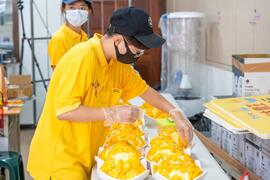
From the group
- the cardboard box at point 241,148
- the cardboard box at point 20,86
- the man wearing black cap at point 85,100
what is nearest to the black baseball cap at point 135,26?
the man wearing black cap at point 85,100

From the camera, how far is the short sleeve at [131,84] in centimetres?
184

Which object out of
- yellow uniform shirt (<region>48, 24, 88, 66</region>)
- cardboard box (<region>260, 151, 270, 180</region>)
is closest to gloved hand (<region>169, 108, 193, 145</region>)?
cardboard box (<region>260, 151, 270, 180</region>)

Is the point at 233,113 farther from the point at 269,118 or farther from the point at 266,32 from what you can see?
the point at 266,32

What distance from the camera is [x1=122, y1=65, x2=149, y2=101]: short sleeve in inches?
72.4

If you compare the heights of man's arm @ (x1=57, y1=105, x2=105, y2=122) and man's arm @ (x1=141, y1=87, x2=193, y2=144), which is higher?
man's arm @ (x1=57, y1=105, x2=105, y2=122)

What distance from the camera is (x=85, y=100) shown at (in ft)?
5.26

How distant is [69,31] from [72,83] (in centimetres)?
162

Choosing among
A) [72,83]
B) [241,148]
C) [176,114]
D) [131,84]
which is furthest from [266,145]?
[72,83]

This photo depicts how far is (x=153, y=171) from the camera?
1.53 metres

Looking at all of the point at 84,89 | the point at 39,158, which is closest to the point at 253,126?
the point at 84,89

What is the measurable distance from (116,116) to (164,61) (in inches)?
107

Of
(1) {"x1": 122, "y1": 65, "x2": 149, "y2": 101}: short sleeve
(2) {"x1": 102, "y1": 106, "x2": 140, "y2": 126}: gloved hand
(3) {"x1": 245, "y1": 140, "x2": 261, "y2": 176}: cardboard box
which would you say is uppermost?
(1) {"x1": 122, "y1": 65, "x2": 149, "y2": 101}: short sleeve

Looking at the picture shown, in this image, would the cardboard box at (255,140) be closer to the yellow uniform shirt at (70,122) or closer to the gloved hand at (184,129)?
the gloved hand at (184,129)

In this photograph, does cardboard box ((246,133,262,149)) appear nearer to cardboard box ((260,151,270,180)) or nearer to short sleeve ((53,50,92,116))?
cardboard box ((260,151,270,180))
